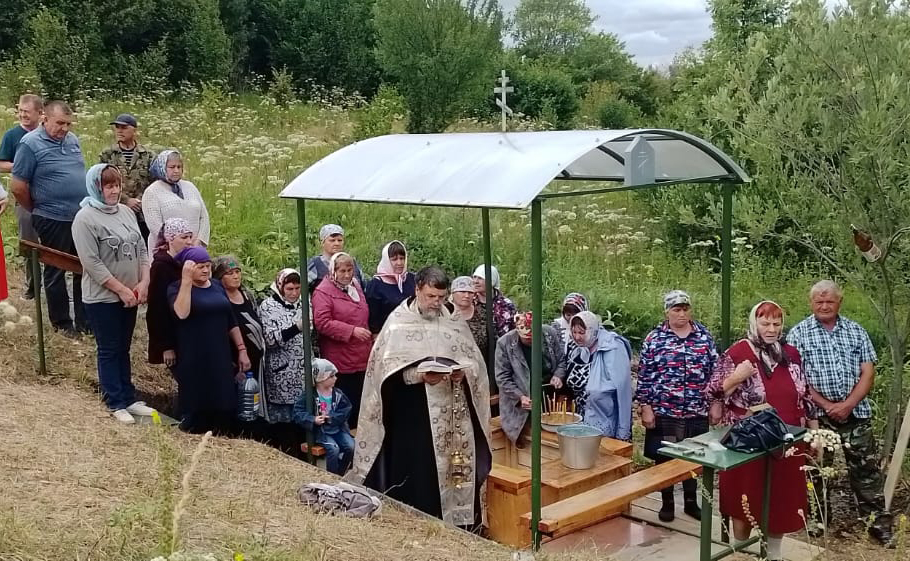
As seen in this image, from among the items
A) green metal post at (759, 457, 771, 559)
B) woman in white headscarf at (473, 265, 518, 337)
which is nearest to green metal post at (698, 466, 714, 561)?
green metal post at (759, 457, 771, 559)

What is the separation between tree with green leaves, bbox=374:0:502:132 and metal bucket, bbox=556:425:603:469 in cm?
1321

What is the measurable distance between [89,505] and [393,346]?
6.06 ft

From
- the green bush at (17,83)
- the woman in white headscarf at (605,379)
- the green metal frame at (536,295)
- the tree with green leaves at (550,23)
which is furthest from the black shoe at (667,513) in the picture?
the tree with green leaves at (550,23)

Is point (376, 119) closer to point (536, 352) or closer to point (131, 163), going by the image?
point (131, 163)

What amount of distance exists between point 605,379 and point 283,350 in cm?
210

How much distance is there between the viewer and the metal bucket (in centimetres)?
540

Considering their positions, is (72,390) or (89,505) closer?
(89,505)

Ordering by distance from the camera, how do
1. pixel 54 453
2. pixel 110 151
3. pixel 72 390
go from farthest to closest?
pixel 110 151 < pixel 72 390 < pixel 54 453

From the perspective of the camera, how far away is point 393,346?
5.25 meters

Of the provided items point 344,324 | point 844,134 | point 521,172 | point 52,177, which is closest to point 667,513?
point 344,324

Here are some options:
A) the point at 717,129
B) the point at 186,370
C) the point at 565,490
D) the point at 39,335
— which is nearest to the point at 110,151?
the point at 39,335

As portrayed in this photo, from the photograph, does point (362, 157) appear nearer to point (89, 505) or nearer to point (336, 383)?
point (336, 383)

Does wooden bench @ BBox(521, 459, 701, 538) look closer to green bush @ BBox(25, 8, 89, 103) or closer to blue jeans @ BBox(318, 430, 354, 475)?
blue jeans @ BBox(318, 430, 354, 475)

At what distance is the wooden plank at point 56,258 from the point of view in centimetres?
604
